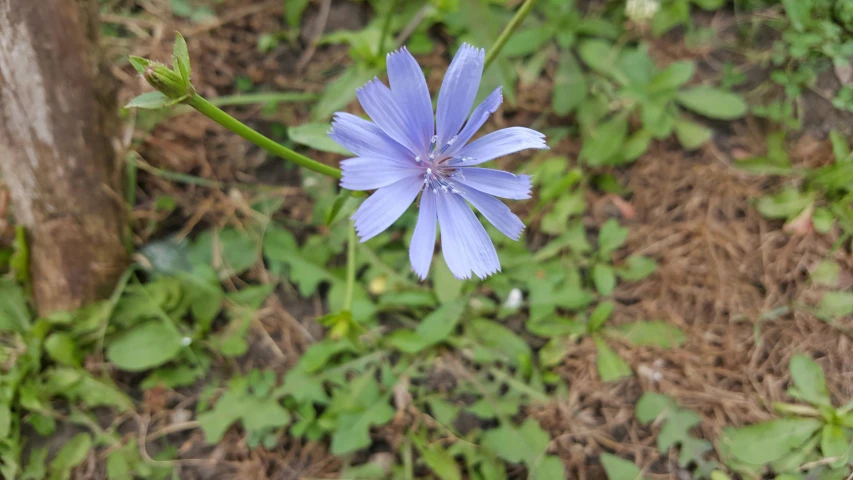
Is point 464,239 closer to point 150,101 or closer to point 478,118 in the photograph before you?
point 478,118

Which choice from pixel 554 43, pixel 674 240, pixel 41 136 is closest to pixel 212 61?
pixel 41 136

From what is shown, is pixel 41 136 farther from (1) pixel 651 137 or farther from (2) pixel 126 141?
(1) pixel 651 137

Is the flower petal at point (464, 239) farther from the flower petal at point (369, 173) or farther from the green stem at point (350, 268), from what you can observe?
the green stem at point (350, 268)

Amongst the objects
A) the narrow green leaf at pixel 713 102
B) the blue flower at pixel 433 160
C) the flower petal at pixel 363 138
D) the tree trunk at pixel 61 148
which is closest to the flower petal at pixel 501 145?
the blue flower at pixel 433 160

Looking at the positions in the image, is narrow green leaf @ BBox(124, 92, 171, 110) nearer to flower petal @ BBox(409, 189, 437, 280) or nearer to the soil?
flower petal @ BBox(409, 189, 437, 280)

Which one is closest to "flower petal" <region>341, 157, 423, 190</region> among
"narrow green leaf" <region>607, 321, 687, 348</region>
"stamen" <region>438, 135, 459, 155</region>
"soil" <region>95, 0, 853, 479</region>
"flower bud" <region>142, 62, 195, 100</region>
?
"stamen" <region>438, 135, 459, 155</region>

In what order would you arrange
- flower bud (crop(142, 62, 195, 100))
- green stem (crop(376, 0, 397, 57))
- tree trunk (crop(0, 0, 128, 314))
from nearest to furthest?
1. flower bud (crop(142, 62, 195, 100))
2. tree trunk (crop(0, 0, 128, 314))
3. green stem (crop(376, 0, 397, 57))
